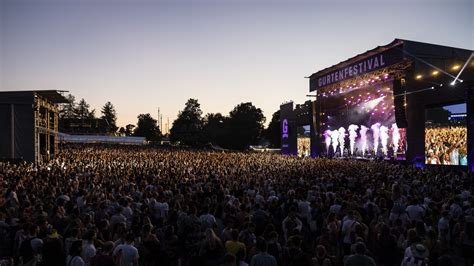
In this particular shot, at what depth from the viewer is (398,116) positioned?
27.6m

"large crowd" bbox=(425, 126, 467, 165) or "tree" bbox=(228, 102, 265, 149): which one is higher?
"tree" bbox=(228, 102, 265, 149)

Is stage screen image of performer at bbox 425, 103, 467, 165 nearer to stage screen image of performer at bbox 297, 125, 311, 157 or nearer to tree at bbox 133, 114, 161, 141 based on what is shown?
stage screen image of performer at bbox 297, 125, 311, 157

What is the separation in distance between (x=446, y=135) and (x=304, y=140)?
22.9 m

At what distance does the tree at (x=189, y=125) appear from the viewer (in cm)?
9025

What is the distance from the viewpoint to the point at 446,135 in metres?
25.3

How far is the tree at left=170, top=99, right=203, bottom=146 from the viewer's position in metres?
90.2

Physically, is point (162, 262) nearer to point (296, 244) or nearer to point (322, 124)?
point (296, 244)

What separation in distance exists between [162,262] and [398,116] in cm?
2423

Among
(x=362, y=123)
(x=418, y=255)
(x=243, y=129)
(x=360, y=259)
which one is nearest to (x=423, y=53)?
(x=362, y=123)

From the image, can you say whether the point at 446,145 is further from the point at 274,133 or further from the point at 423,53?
the point at 274,133

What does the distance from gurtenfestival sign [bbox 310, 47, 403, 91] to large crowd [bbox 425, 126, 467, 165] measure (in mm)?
5200

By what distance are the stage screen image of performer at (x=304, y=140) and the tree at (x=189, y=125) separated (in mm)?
38369

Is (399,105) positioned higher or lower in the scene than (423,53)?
lower

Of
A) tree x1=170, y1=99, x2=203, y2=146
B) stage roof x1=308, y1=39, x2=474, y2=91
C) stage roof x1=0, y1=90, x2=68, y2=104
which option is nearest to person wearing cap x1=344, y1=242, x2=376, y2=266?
stage roof x1=308, y1=39, x2=474, y2=91
